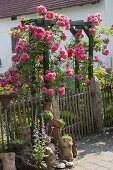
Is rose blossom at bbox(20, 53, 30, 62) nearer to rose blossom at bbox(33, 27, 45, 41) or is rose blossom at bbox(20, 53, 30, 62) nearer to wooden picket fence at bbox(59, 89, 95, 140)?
rose blossom at bbox(33, 27, 45, 41)

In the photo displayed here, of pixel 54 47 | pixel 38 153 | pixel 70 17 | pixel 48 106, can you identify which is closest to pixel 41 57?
pixel 54 47

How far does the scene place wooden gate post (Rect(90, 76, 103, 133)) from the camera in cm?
840

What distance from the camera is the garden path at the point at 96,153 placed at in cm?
640

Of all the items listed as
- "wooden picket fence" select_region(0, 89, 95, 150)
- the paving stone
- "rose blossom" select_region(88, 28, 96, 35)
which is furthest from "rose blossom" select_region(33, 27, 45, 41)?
the paving stone

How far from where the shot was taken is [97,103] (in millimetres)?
8422

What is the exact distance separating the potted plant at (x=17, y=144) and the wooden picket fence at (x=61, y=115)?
0.17 metres

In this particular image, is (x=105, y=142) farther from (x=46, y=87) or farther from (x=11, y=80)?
(x=11, y=80)

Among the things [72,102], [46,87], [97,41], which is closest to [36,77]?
[46,87]

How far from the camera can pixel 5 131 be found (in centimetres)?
651

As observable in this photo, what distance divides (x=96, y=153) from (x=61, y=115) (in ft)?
3.50

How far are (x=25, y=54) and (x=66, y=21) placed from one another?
1040mm

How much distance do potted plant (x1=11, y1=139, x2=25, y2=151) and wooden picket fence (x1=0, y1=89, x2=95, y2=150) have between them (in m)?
0.17

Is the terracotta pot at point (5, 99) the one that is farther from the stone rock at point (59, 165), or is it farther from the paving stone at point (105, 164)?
the paving stone at point (105, 164)

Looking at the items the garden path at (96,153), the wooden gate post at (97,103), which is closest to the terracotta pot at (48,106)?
the garden path at (96,153)
